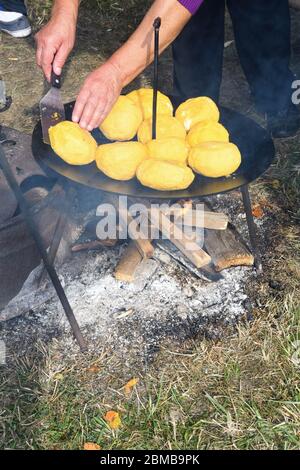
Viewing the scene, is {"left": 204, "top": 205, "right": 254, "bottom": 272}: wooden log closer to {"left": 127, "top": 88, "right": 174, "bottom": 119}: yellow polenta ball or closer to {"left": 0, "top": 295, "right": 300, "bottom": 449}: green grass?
{"left": 0, "top": 295, "right": 300, "bottom": 449}: green grass

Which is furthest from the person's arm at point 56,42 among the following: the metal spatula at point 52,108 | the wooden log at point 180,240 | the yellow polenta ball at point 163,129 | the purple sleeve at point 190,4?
the wooden log at point 180,240

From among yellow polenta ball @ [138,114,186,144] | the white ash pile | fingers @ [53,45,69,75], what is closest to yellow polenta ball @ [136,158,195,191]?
yellow polenta ball @ [138,114,186,144]

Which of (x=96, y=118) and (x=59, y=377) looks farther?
(x=59, y=377)

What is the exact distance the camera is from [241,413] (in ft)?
9.91

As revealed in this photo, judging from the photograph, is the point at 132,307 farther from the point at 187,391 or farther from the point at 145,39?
the point at 145,39

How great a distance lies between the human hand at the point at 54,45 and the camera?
123 inches

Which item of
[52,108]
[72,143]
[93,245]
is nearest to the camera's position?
[72,143]

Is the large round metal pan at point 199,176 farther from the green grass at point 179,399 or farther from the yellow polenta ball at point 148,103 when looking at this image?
the green grass at point 179,399

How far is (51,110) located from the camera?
2992 millimetres

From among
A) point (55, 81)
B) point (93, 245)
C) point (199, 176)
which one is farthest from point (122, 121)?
point (93, 245)

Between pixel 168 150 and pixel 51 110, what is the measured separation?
0.66 meters

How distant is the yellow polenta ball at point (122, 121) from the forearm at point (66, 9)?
626mm

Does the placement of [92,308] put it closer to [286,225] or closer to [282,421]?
[282,421]

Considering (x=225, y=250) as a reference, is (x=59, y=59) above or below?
above
